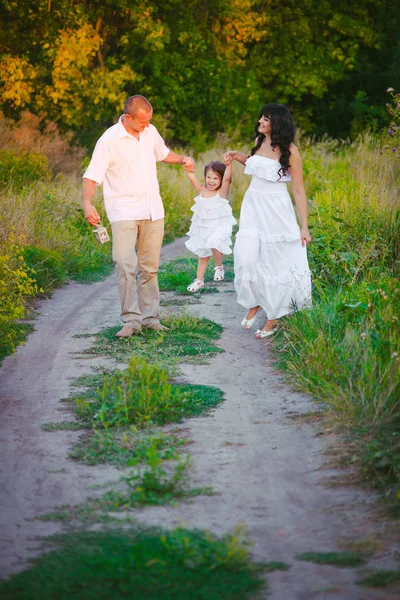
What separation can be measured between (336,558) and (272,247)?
13.9ft

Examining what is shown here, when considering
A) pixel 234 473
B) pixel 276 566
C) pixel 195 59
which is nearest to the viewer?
pixel 276 566

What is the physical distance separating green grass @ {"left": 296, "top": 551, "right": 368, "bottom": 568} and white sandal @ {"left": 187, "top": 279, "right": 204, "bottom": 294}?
6419 millimetres

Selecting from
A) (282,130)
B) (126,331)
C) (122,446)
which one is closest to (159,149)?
(282,130)

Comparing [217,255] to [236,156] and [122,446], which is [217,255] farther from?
[122,446]

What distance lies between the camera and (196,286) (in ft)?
32.2

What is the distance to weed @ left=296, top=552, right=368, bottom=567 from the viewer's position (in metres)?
3.38

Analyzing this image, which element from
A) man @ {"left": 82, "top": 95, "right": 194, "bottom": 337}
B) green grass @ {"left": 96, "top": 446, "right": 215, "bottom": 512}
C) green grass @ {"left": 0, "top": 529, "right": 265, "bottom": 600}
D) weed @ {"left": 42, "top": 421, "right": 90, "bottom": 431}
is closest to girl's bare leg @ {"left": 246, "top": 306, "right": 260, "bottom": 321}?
man @ {"left": 82, "top": 95, "right": 194, "bottom": 337}

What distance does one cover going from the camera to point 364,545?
3.54 meters

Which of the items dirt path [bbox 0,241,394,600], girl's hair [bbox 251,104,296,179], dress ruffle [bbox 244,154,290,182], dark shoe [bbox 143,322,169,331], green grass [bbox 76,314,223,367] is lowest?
dirt path [bbox 0,241,394,600]

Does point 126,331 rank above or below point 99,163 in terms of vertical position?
below

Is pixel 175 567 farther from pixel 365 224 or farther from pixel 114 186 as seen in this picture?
pixel 365 224

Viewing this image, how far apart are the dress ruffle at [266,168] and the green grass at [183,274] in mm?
2665

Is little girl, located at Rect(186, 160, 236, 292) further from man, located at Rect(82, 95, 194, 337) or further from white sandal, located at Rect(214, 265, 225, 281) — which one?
man, located at Rect(82, 95, 194, 337)

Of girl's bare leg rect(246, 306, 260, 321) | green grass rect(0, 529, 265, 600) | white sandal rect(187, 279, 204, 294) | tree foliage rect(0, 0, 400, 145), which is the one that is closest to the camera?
green grass rect(0, 529, 265, 600)
